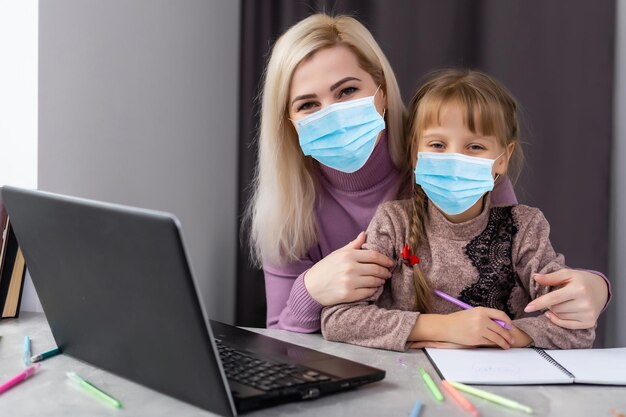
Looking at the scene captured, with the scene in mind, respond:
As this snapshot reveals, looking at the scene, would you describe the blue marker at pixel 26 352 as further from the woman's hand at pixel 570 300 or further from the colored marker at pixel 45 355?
the woman's hand at pixel 570 300

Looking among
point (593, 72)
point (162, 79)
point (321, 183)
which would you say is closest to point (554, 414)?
point (321, 183)

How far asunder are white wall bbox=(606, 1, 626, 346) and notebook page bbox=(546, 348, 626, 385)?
0.96m

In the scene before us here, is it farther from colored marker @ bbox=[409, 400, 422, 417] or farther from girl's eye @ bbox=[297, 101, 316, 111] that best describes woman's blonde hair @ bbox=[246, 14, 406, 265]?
colored marker @ bbox=[409, 400, 422, 417]

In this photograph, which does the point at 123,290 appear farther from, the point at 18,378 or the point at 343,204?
the point at 343,204

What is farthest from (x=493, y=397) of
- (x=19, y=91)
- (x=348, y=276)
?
(x=19, y=91)

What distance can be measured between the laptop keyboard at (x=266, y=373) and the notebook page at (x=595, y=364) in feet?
1.13

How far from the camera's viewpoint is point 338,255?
123 centimetres

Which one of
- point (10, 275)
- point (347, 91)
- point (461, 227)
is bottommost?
point (10, 275)

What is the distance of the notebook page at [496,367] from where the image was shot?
90cm

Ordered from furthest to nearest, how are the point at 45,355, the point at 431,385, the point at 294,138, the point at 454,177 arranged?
1. the point at 294,138
2. the point at 454,177
3. the point at 45,355
4. the point at 431,385

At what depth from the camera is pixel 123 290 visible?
2.59ft

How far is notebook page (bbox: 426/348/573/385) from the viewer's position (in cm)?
Result: 90

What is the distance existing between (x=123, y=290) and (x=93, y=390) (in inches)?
5.8

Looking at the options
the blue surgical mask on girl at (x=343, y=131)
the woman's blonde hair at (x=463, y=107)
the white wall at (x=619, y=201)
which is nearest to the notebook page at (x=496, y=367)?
the woman's blonde hair at (x=463, y=107)
